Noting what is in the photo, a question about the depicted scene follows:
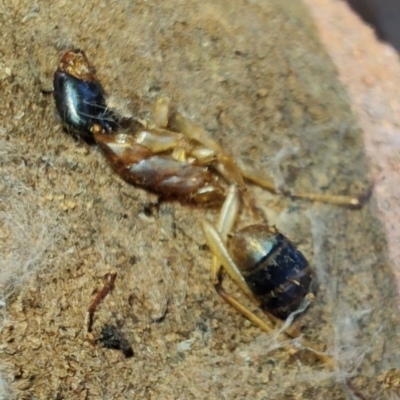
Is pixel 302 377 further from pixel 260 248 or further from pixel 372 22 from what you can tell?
pixel 372 22

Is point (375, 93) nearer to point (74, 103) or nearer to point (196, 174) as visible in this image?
point (196, 174)

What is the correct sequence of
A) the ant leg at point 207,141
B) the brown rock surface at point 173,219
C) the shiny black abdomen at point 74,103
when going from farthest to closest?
the ant leg at point 207,141 → the shiny black abdomen at point 74,103 → the brown rock surface at point 173,219

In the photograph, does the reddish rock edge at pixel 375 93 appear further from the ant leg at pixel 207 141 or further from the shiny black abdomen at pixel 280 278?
the ant leg at pixel 207 141

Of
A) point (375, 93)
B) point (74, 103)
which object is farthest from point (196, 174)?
point (375, 93)

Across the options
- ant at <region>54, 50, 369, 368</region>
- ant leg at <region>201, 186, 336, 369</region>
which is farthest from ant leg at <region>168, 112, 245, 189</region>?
ant leg at <region>201, 186, 336, 369</region>

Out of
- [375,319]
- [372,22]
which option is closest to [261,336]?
[375,319]

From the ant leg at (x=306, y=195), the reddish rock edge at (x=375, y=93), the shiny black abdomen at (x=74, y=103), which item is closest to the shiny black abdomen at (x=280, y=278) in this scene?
the ant leg at (x=306, y=195)

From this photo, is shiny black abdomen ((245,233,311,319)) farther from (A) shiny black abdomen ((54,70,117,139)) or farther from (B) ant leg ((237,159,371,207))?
(A) shiny black abdomen ((54,70,117,139))
